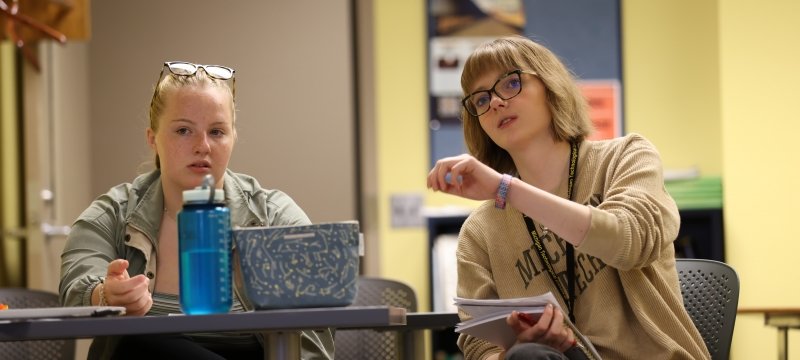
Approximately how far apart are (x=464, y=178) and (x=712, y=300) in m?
0.83

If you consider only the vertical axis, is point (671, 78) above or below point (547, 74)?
above

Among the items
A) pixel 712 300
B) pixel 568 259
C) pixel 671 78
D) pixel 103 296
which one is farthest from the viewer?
pixel 671 78

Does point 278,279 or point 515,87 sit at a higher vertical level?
point 515,87

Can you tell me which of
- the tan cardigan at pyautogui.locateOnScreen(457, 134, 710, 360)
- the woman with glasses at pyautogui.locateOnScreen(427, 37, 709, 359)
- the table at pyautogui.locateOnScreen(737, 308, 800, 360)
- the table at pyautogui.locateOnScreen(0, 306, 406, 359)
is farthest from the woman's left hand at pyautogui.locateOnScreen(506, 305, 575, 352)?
the table at pyautogui.locateOnScreen(737, 308, 800, 360)

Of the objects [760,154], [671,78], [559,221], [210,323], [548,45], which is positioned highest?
[548,45]

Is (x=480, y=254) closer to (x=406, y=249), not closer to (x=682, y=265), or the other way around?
(x=682, y=265)

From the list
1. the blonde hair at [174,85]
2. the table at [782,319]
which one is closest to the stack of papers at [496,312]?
the blonde hair at [174,85]

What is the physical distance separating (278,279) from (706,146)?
15.1ft

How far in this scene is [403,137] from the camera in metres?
5.79

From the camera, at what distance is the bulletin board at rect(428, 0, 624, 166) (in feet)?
19.0

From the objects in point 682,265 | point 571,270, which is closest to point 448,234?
point 682,265

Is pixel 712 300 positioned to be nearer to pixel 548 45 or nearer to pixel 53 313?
pixel 53 313

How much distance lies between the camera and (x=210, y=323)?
145 centimetres

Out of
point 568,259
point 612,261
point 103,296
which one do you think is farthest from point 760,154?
point 103,296
